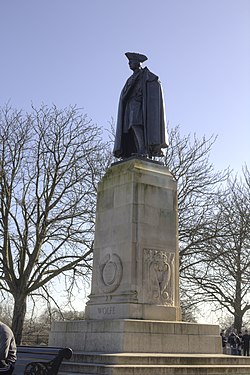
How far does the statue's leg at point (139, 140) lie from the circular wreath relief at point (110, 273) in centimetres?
301

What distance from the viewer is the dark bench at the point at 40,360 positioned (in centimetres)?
766

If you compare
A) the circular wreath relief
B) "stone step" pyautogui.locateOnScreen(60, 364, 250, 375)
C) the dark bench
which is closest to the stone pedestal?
the circular wreath relief

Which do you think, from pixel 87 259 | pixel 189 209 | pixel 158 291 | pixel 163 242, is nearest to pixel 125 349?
pixel 158 291

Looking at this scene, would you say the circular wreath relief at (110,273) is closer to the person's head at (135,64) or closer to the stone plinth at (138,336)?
the stone plinth at (138,336)

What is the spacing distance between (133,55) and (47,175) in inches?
447

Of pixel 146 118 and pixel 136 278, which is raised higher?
pixel 146 118

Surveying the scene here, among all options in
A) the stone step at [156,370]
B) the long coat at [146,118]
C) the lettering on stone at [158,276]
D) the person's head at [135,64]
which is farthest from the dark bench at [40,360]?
the person's head at [135,64]

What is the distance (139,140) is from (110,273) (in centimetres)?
377

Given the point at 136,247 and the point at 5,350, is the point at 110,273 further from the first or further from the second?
the point at 5,350

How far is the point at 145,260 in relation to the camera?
37.3ft

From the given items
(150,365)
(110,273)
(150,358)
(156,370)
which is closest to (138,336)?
(150,358)

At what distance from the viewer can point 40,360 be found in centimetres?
856

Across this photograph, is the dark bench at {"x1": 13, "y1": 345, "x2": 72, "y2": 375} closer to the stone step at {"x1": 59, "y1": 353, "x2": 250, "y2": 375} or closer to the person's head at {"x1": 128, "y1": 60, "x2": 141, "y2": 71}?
the stone step at {"x1": 59, "y1": 353, "x2": 250, "y2": 375}

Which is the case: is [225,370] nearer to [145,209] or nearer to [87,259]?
[145,209]
